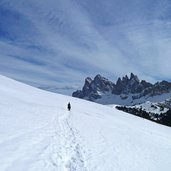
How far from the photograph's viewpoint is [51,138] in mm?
14922

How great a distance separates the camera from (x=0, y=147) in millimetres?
10961

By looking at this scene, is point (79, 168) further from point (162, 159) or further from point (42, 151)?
point (162, 159)

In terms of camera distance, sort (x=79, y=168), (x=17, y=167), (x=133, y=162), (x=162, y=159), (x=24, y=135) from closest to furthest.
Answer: (x=17, y=167), (x=79, y=168), (x=133, y=162), (x=24, y=135), (x=162, y=159)

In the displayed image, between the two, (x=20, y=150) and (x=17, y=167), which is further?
(x=20, y=150)

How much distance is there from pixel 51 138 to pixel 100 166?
4.51 m

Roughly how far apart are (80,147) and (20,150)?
13.0 feet

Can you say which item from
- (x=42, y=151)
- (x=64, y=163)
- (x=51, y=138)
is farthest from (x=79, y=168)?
(x=51, y=138)

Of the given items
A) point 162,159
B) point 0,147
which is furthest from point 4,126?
point 162,159

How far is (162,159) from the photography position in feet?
51.0

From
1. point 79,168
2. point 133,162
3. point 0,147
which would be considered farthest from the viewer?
point 133,162

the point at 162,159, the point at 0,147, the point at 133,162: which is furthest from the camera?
the point at 162,159

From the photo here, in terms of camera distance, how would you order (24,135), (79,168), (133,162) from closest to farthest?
(79,168) → (133,162) → (24,135)

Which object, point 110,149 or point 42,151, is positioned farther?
point 110,149

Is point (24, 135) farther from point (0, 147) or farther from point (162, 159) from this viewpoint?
point (162, 159)
